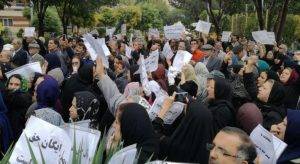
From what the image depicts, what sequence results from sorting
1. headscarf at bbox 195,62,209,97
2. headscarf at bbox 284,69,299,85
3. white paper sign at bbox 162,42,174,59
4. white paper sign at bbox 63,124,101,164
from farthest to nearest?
white paper sign at bbox 162,42,174,59, headscarf at bbox 284,69,299,85, headscarf at bbox 195,62,209,97, white paper sign at bbox 63,124,101,164

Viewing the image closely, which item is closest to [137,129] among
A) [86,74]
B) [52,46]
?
[86,74]

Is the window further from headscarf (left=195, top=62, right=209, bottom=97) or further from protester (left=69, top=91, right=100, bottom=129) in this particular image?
protester (left=69, top=91, right=100, bottom=129)

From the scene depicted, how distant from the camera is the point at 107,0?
3322 cm

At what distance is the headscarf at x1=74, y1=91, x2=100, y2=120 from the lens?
5.30m

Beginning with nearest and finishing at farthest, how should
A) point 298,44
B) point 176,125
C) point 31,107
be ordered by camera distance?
1. point 176,125
2. point 31,107
3. point 298,44

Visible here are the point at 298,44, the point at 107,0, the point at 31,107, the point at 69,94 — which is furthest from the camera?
the point at 107,0

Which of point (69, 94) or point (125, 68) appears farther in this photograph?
point (125, 68)

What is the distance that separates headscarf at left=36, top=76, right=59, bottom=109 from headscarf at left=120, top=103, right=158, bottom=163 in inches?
83.5

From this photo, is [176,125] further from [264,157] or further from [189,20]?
[189,20]

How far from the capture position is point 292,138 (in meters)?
4.06

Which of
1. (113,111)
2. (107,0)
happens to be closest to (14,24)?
(107,0)

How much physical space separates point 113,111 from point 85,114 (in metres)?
0.33

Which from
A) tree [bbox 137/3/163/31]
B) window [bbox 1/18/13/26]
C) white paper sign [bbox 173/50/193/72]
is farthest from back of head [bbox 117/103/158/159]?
window [bbox 1/18/13/26]

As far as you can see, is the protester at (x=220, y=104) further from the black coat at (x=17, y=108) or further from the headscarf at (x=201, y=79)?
the black coat at (x=17, y=108)
